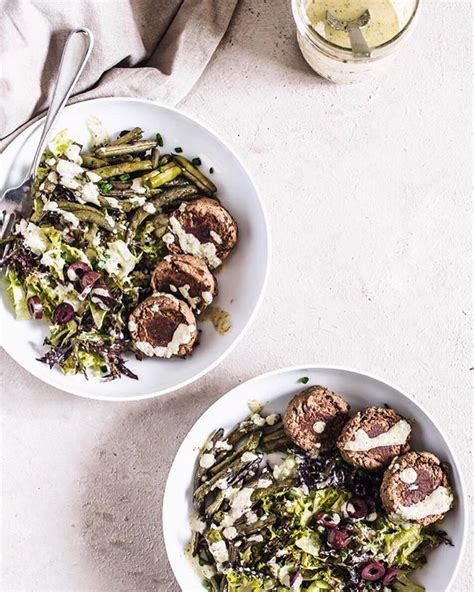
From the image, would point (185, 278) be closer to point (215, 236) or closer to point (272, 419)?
point (215, 236)

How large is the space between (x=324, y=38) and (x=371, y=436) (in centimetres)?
141

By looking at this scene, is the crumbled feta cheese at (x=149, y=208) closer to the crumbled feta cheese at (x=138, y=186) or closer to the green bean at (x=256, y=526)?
the crumbled feta cheese at (x=138, y=186)

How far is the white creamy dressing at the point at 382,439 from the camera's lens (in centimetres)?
296

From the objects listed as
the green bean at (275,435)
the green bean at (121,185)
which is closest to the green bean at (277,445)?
the green bean at (275,435)

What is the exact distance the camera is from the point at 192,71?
325 cm

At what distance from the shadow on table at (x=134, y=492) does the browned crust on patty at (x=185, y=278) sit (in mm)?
411

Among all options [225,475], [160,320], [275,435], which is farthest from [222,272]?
[225,475]

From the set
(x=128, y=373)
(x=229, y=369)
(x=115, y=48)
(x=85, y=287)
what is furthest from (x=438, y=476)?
(x=115, y=48)

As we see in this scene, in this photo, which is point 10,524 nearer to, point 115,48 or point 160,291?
point 160,291

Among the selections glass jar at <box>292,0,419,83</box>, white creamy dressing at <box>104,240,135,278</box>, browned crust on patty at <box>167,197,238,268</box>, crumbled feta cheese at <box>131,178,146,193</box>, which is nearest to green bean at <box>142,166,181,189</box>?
crumbled feta cheese at <box>131,178,146,193</box>

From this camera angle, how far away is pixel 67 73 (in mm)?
3080

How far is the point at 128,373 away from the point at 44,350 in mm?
331

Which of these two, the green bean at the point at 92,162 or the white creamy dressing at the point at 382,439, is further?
the green bean at the point at 92,162

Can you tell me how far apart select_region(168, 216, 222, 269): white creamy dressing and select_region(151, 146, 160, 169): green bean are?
21cm
